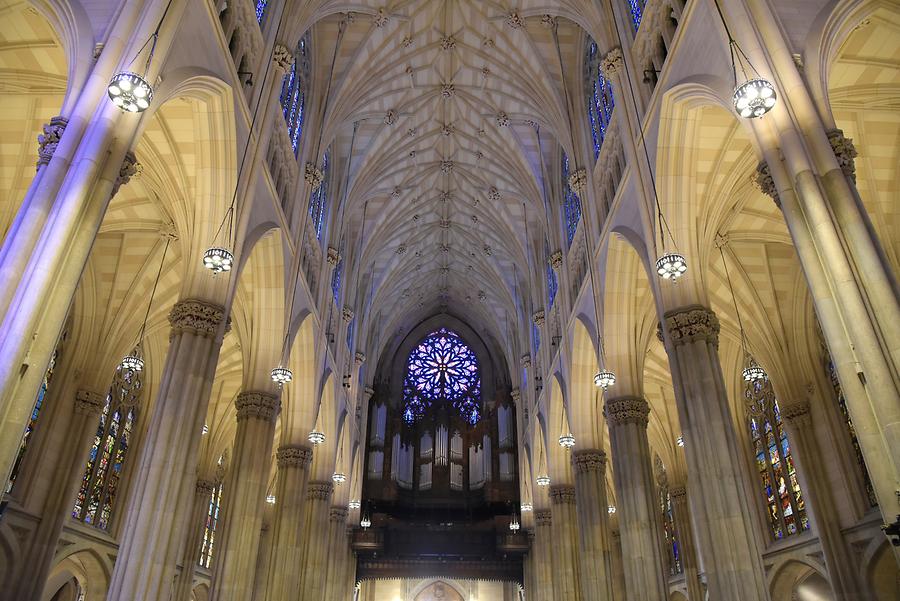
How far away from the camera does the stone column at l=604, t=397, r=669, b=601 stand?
14.8 m

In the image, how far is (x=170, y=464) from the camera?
36.1 ft

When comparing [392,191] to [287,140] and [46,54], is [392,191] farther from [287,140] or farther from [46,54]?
[46,54]

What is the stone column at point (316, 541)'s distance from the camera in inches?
912

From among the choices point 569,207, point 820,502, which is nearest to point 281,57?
point 569,207

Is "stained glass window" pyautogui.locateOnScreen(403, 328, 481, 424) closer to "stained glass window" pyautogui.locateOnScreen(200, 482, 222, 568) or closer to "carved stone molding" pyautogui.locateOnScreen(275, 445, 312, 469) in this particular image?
"stained glass window" pyautogui.locateOnScreen(200, 482, 222, 568)

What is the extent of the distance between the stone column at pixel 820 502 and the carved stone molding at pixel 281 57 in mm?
17546

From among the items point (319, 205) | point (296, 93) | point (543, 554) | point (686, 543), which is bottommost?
point (543, 554)

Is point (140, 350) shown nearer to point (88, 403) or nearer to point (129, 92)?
point (88, 403)

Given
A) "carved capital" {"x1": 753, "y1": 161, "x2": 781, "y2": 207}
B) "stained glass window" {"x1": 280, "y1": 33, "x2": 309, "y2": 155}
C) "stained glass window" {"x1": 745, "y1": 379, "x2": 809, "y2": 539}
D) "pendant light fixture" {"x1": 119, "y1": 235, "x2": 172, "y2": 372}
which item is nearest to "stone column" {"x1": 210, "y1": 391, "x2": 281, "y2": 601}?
"pendant light fixture" {"x1": 119, "y1": 235, "x2": 172, "y2": 372}

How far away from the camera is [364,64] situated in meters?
22.9

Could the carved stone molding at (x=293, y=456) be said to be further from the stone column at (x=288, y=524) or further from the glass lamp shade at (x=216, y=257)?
the glass lamp shade at (x=216, y=257)

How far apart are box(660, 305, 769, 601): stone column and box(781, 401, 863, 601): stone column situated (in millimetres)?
8072

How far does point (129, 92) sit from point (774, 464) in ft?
72.5

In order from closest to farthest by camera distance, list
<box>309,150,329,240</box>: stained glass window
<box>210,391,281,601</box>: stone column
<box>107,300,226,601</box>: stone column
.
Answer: <box>107,300,226,601</box>: stone column, <box>210,391,281,601</box>: stone column, <box>309,150,329,240</box>: stained glass window
